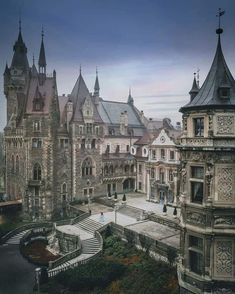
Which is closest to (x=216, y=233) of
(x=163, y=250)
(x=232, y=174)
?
(x=232, y=174)

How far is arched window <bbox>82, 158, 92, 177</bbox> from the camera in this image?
138 ft

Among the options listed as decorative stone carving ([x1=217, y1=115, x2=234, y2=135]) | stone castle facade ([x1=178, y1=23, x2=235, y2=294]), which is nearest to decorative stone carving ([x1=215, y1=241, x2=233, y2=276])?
stone castle facade ([x1=178, y1=23, x2=235, y2=294])

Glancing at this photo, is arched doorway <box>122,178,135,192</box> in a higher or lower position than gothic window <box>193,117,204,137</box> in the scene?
lower

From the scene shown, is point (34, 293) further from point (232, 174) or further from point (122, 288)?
point (232, 174)

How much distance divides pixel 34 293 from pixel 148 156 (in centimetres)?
2693

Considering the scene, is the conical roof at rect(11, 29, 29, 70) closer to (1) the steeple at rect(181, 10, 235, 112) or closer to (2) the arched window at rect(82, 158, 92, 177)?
(2) the arched window at rect(82, 158, 92, 177)

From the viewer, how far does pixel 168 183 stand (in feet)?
130

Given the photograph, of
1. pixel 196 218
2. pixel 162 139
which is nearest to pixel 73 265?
pixel 196 218

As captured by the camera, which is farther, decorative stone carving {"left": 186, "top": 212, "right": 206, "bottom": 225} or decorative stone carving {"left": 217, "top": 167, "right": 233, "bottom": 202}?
decorative stone carving {"left": 186, "top": 212, "right": 206, "bottom": 225}

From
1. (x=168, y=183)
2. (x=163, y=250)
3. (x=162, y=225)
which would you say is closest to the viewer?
(x=163, y=250)

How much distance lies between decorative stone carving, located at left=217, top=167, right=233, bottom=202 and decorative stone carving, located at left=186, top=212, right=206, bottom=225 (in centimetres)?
153

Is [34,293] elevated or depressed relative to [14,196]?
depressed

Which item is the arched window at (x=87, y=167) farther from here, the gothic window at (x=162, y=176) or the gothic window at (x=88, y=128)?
the gothic window at (x=162, y=176)

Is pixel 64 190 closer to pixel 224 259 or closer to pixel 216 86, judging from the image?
pixel 224 259
